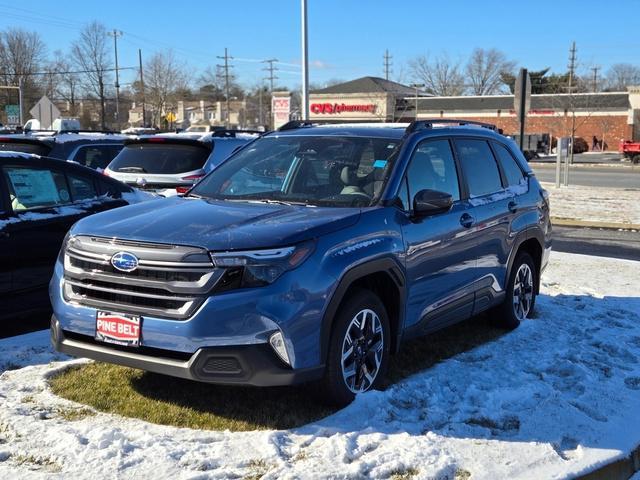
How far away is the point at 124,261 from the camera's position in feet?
13.1

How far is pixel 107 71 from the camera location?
6400 centimetres

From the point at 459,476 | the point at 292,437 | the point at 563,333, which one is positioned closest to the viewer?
the point at 459,476

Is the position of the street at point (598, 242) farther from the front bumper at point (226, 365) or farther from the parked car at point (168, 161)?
the front bumper at point (226, 365)

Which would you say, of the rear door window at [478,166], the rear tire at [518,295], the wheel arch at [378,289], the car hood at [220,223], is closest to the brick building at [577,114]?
the rear tire at [518,295]

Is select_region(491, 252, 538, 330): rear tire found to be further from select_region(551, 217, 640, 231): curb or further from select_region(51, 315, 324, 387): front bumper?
select_region(551, 217, 640, 231): curb

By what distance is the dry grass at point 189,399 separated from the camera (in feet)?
13.8

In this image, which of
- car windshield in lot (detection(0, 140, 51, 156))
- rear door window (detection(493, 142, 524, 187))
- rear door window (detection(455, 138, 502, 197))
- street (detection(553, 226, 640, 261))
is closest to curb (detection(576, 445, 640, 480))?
rear door window (detection(455, 138, 502, 197))

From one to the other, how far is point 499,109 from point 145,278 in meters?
75.0

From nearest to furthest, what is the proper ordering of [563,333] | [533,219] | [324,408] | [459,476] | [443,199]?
[459,476], [324,408], [443,199], [563,333], [533,219]

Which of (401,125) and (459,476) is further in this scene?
(401,125)

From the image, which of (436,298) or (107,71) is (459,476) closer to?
(436,298)

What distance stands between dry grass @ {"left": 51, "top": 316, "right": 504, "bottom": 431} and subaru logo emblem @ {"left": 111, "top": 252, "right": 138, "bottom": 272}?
0.92 metres

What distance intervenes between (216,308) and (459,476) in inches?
60.2

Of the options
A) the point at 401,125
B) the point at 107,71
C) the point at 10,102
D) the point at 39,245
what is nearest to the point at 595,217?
the point at 401,125
